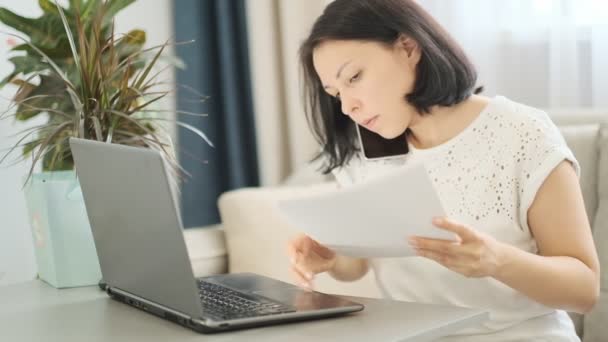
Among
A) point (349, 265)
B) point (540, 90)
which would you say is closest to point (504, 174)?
point (349, 265)

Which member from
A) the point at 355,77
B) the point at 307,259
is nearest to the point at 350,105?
the point at 355,77

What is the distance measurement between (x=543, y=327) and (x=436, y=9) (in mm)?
1192

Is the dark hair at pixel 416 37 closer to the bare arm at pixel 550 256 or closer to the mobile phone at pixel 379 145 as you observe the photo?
the mobile phone at pixel 379 145

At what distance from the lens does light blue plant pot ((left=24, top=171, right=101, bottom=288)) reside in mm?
1459

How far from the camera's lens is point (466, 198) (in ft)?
4.63

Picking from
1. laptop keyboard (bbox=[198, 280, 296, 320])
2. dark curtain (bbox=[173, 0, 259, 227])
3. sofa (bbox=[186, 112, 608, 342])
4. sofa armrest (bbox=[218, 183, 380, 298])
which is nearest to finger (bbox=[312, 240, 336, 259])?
laptop keyboard (bbox=[198, 280, 296, 320])

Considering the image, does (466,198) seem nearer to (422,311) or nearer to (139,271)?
(422,311)

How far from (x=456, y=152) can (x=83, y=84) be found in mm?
626

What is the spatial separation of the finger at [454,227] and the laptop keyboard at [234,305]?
0.21m

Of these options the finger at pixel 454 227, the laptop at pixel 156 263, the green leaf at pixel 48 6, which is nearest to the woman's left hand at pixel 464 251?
the finger at pixel 454 227

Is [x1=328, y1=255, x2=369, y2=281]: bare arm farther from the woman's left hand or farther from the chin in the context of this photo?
the woman's left hand

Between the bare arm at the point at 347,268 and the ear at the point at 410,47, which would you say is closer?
the ear at the point at 410,47

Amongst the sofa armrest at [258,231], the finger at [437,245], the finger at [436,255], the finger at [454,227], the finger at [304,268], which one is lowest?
the sofa armrest at [258,231]

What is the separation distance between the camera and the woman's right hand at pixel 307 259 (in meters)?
1.39
